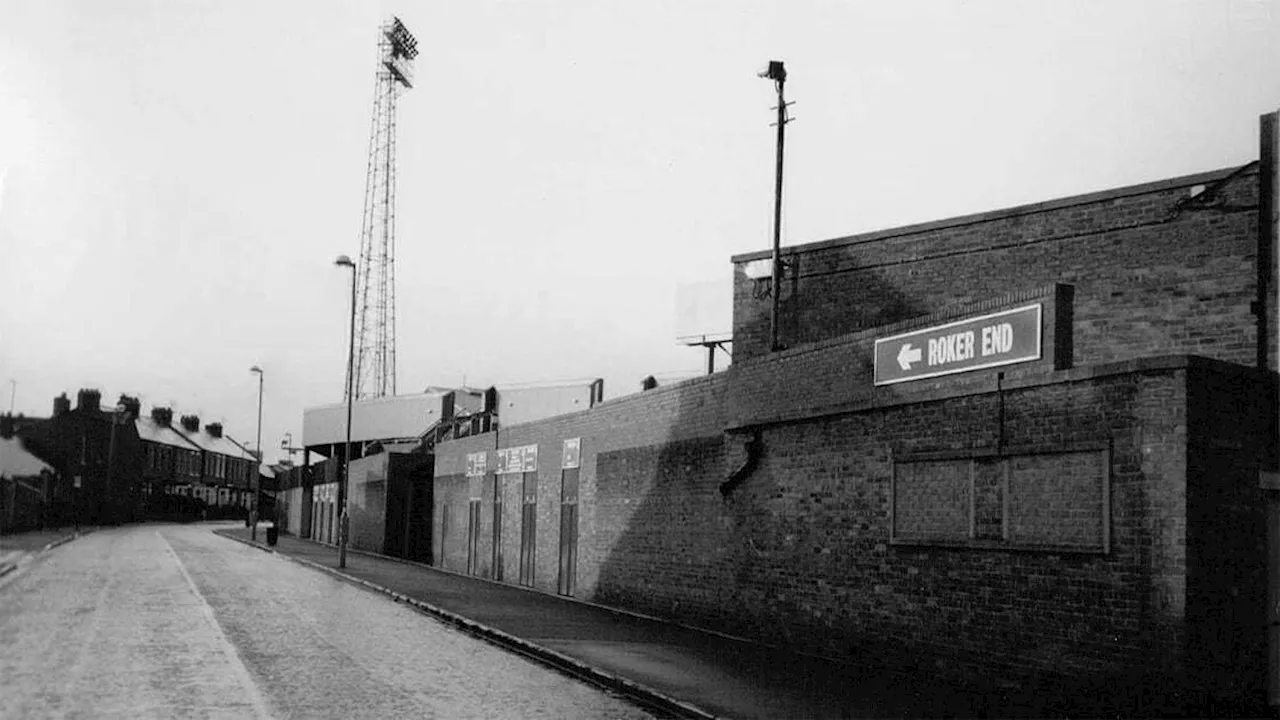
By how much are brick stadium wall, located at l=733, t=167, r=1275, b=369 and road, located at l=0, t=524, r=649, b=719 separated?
27.0 feet

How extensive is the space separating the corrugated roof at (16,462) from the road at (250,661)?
113 feet

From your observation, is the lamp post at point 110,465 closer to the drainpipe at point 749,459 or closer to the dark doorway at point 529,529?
the dark doorway at point 529,529

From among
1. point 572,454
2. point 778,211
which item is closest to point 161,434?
point 572,454

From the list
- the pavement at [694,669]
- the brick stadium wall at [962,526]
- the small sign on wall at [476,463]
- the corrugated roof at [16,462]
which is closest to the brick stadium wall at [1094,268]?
the brick stadium wall at [962,526]

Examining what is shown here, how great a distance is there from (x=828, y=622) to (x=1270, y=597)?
5915 millimetres

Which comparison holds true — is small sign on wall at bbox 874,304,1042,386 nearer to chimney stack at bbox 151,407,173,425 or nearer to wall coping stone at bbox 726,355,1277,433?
wall coping stone at bbox 726,355,1277,433

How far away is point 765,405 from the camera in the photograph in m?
18.3

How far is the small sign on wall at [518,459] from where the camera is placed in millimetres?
31719

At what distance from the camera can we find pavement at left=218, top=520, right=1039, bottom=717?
12.1m

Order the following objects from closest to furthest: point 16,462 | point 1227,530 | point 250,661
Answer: point 1227,530, point 250,661, point 16,462

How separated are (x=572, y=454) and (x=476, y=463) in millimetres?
9054

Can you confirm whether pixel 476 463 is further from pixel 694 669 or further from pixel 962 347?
pixel 962 347

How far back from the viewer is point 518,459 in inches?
1294

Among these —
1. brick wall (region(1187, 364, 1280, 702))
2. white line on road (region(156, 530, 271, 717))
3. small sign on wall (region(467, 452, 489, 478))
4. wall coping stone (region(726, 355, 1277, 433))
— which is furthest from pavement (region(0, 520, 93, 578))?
brick wall (region(1187, 364, 1280, 702))
